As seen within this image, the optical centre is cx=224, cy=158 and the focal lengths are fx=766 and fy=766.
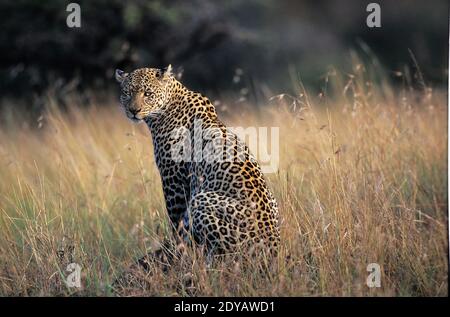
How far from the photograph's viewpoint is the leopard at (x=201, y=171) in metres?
5.77

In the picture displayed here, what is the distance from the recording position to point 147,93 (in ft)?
22.7

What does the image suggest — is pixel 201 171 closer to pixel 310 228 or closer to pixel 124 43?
pixel 310 228

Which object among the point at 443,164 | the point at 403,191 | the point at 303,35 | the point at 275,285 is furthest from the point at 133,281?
the point at 303,35

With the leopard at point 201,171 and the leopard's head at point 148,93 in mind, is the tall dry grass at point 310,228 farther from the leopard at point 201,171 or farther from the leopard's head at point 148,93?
the leopard's head at point 148,93

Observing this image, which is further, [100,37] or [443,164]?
[100,37]

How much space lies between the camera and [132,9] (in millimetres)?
14148

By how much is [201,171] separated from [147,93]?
1.01 m

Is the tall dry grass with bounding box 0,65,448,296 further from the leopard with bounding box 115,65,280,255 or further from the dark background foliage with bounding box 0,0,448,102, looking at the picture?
the dark background foliage with bounding box 0,0,448,102

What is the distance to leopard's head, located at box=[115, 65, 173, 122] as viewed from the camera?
690 cm

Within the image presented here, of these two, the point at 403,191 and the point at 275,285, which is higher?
the point at 403,191

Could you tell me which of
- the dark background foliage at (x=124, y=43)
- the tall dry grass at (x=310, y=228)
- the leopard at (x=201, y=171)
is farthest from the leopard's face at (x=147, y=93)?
the dark background foliage at (x=124, y=43)

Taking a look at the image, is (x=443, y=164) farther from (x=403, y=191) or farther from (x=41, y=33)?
(x=41, y=33)

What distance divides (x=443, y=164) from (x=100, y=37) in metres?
8.90

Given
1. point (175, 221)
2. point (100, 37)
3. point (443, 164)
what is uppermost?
point (100, 37)
